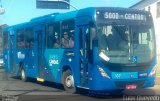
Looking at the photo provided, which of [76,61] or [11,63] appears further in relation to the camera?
[11,63]

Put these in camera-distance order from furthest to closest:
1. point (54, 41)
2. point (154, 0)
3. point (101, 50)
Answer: point (154, 0), point (54, 41), point (101, 50)

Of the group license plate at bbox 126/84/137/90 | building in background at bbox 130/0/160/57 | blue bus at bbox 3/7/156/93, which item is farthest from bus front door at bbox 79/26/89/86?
building in background at bbox 130/0/160/57

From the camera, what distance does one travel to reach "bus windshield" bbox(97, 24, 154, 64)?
46.1 feet

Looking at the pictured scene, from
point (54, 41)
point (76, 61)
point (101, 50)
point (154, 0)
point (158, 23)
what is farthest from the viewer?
point (154, 0)

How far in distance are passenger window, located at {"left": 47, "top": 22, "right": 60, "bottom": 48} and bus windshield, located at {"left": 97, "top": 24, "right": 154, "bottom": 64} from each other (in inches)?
133

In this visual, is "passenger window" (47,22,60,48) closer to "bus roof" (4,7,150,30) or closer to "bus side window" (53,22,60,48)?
"bus side window" (53,22,60,48)

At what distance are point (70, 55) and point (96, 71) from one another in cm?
213

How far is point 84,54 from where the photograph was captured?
48.4 ft

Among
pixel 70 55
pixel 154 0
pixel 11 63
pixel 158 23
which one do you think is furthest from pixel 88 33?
pixel 154 0

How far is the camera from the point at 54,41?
17.5 metres

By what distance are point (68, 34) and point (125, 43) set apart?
275 cm

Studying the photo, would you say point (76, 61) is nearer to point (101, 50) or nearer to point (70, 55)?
point (70, 55)

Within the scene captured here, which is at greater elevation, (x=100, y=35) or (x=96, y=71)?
(x=100, y=35)

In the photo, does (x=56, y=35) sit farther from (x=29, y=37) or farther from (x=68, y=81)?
(x=29, y=37)
